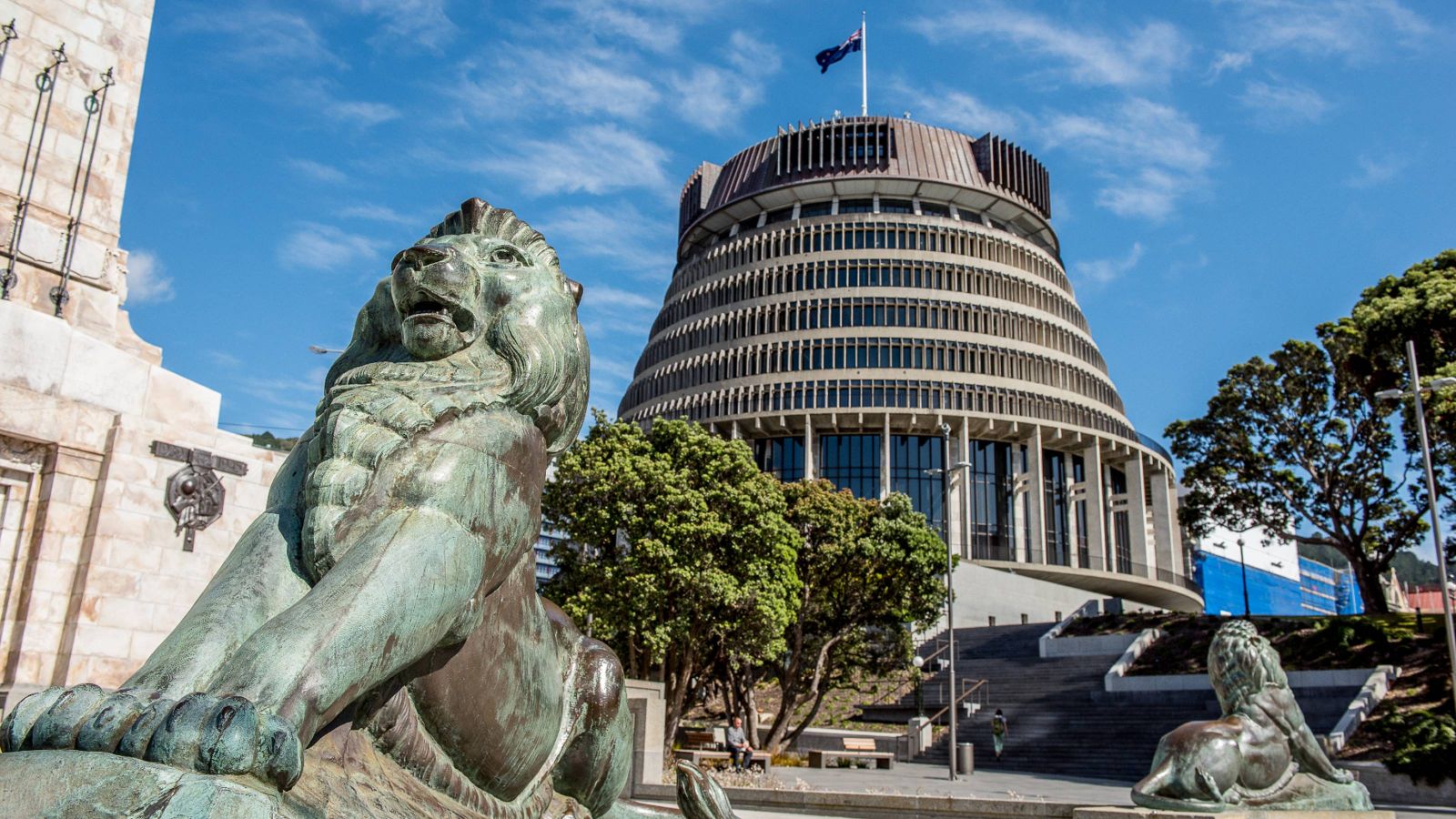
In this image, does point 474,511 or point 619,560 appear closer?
point 474,511

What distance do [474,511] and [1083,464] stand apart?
256 ft

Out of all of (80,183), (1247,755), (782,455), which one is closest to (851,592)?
(80,183)

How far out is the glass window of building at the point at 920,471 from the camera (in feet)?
233

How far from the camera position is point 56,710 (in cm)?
195

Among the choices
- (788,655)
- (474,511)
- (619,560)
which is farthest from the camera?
(788,655)

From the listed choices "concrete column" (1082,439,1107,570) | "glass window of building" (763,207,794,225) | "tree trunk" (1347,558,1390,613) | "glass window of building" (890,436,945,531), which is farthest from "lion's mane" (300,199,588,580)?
"glass window of building" (763,207,794,225)

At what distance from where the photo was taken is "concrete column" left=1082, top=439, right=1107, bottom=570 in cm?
7206

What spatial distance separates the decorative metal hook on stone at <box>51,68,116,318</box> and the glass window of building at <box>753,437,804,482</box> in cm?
6171

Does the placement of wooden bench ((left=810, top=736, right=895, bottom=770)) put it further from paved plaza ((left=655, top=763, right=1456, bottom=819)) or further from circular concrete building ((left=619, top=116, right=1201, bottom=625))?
circular concrete building ((left=619, top=116, right=1201, bottom=625))

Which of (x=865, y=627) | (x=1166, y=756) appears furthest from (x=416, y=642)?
(x=865, y=627)

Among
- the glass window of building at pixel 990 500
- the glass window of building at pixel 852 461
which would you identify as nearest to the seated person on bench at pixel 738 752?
the glass window of building at pixel 852 461

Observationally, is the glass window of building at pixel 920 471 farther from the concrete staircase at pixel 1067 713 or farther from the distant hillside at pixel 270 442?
the distant hillside at pixel 270 442

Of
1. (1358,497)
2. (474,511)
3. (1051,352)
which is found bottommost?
(474,511)

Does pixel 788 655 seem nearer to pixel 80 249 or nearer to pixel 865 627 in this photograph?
pixel 865 627
